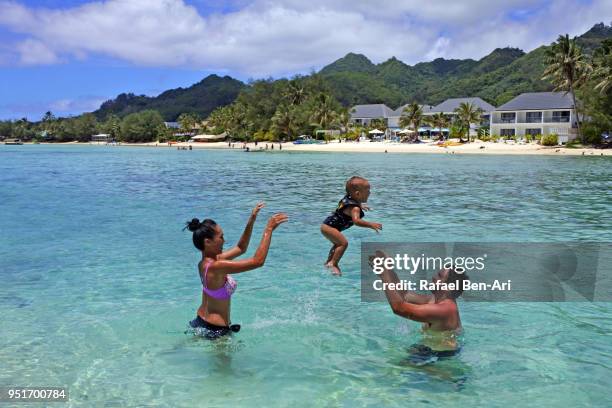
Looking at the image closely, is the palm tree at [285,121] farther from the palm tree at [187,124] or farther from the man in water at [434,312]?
the man in water at [434,312]

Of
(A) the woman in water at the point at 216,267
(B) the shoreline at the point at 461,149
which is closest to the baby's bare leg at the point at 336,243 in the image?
(A) the woman in water at the point at 216,267

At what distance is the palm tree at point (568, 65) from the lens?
71188 millimetres

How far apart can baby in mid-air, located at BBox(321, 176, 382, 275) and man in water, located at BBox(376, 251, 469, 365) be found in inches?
87.0

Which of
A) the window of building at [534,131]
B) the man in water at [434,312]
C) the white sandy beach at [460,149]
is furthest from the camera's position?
the window of building at [534,131]

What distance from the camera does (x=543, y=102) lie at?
9419 centimetres

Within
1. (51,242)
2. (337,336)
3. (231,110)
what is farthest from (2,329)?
(231,110)

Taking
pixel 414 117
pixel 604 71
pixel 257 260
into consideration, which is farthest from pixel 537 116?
pixel 257 260

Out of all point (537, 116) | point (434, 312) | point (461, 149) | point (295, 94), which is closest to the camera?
point (434, 312)

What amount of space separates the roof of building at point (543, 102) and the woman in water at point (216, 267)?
94.7 m

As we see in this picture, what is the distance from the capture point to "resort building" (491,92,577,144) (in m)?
89.4

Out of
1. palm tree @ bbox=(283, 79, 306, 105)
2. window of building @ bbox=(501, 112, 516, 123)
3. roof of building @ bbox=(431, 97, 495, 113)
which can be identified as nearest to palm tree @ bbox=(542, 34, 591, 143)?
window of building @ bbox=(501, 112, 516, 123)

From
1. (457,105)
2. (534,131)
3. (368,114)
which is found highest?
(457,105)

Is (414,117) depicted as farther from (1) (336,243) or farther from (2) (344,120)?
(1) (336,243)

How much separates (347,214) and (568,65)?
74.7 metres
